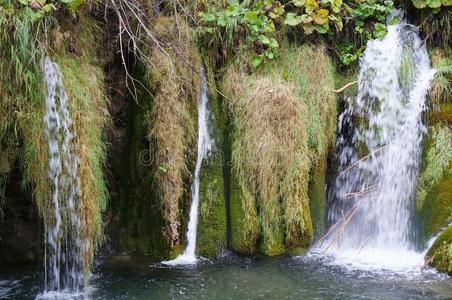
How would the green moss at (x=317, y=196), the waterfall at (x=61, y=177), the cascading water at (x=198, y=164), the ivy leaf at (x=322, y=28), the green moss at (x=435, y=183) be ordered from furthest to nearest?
the ivy leaf at (x=322, y=28)
the green moss at (x=317, y=196)
the cascading water at (x=198, y=164)
the green moss at (x=435, y=183)
the waterfall at (x=61, y=177)

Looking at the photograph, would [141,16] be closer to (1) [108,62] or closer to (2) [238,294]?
(1) [108,62]

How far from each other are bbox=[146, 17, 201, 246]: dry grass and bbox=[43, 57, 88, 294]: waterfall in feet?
3.42

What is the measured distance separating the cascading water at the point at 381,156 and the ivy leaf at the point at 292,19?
0.96 m

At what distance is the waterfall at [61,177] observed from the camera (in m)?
4.07

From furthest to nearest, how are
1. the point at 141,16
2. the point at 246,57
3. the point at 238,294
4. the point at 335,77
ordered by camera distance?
1. the point at 335,77
2. the point at 246,57
3. the point at 141,16
4. the point at 238,294

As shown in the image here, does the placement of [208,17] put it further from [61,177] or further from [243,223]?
[61,177]

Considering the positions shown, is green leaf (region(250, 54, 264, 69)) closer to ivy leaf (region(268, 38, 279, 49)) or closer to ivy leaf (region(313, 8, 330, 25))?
ivy leaf (region(268, 38, 279, 49))

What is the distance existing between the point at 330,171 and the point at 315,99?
86 centimetres

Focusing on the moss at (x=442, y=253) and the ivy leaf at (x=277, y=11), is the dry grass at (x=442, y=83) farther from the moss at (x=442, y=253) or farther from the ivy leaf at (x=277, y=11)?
the ivy leaf at (x=277, y=11)

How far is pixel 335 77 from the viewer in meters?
5.94

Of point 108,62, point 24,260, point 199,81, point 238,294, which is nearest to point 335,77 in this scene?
point 199,81

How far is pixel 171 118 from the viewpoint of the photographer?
4988 mm

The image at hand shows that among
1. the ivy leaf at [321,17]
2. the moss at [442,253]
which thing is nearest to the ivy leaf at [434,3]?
the ivy leaf at [321,17]

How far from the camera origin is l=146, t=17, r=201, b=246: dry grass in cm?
498
